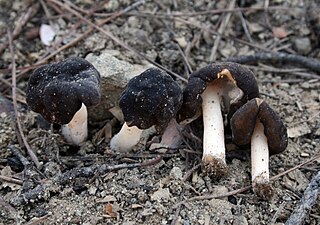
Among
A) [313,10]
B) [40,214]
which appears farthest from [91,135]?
[313,10]

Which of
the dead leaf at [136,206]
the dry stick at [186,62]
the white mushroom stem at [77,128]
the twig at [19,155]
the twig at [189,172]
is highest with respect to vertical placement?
the dry stick at [186,62]

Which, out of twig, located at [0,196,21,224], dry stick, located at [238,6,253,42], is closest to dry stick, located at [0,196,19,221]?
twig, located at [0,196,21,224]

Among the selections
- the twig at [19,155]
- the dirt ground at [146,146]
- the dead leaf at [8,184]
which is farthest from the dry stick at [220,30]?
the dead leaf at [8,184]

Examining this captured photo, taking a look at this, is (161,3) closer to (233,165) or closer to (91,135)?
(91,135)

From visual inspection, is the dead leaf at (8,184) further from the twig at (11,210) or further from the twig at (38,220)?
the twig at (38,220)

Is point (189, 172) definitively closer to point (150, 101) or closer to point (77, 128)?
point (150, 101)

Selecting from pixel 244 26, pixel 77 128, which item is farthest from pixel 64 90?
pixel 244 26

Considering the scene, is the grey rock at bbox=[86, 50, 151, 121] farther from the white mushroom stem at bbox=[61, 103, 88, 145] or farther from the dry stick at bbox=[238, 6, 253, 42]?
the dry stick at bbox=[238, 6, 253, 42]
